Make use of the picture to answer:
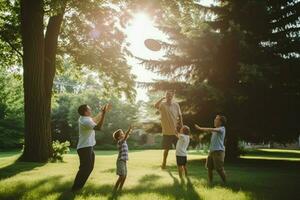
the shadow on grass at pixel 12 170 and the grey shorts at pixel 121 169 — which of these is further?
the shadow on grass at pixel 12 170

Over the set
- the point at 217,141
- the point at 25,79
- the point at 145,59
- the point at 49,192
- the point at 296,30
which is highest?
the point at 296,30

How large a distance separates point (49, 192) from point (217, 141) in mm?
4343

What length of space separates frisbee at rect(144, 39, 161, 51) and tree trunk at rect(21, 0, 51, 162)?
5564 mm

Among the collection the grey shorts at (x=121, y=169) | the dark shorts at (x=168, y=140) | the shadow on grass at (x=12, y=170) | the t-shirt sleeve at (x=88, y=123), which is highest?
the t-shirt sleeve at (x=88, y=123)

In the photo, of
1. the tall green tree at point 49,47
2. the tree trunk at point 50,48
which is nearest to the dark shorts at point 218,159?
the tall green tree at point 49,47

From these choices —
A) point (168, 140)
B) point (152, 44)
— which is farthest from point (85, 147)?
point (152, 44)

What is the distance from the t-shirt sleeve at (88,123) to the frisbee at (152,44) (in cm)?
1206

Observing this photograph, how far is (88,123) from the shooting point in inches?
323

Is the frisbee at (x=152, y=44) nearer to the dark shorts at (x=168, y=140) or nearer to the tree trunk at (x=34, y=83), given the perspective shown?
the tree trunk at (x=34, y=83)

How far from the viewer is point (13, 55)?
23.7 metres

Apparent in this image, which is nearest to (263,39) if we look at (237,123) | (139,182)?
(237,123)

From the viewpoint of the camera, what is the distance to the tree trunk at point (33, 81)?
1642 centimetres

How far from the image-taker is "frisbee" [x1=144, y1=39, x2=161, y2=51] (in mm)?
20306

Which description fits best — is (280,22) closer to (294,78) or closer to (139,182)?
(294,78)
